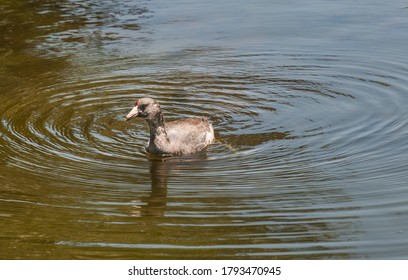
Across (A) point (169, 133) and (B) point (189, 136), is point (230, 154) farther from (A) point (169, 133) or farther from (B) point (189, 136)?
(A) point (169, 133)

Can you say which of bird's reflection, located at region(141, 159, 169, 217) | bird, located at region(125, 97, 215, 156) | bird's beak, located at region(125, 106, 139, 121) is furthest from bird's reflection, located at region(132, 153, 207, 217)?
bird's beak, located at region(125, 106, 139, 121)

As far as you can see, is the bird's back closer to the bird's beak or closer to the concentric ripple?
the concentric ripple

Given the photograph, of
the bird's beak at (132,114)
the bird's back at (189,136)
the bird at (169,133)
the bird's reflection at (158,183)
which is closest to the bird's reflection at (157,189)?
the bird's reflection at (158,183)

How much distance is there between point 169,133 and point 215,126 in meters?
1.06

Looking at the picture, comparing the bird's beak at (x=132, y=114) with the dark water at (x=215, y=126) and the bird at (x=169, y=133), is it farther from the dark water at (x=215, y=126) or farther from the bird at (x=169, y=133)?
the dark water at (x=215, y=126)

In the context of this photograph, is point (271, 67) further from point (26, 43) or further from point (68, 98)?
point (26, 43)

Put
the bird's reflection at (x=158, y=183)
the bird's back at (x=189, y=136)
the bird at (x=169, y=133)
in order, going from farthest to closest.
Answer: the bird's back at (x=189, y=136)
the bird at (x=169, y=133)
the bird's reflection at (x=158, y=183)

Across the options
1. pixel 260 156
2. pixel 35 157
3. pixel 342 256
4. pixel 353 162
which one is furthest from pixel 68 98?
pixel 342 256

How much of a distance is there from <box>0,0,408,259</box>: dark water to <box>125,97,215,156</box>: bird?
238mm

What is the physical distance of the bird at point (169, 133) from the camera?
1133 cm

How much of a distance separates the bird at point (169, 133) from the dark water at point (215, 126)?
24 cm

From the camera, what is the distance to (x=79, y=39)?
16.5 metres

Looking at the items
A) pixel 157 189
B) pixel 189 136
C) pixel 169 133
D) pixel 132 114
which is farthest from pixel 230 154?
pixel 157 189

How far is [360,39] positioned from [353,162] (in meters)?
5.83
